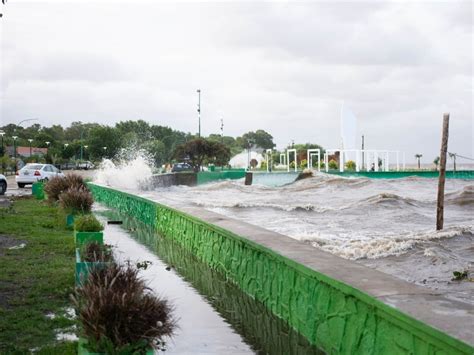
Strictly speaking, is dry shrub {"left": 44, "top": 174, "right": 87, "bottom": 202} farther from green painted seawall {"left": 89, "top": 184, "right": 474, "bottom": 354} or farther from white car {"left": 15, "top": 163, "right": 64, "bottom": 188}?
white car {"left": 15, "top": 163, "right": 64, "bottom": 188}

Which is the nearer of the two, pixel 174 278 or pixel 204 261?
pixel 174 278

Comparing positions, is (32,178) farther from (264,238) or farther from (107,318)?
(107,318)

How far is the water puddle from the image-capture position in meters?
6.93

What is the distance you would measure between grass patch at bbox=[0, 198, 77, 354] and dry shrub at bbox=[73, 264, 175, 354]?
4.45ft

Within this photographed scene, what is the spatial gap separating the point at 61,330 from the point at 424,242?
42.4 feet

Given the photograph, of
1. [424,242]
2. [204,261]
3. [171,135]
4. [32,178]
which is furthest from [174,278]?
[171,135]

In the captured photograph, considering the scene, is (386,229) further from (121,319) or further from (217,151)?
(217,151)

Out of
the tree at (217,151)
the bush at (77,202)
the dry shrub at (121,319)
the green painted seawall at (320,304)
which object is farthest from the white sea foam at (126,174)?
the dry shrub at (121,319)

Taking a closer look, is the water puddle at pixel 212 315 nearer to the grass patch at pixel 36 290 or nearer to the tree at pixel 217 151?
the grass patch at pixel 36 290

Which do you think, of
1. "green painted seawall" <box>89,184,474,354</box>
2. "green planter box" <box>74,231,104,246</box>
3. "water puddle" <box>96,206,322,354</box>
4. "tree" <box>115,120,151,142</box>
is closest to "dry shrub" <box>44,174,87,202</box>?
"water puddle" <box>96,206,322,354</box>

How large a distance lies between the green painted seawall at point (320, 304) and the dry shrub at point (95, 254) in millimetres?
1775

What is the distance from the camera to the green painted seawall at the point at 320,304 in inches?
182

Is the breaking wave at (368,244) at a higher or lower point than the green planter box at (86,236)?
lower

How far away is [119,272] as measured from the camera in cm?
577
